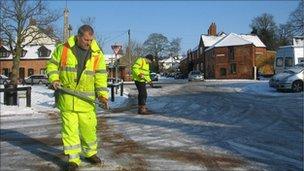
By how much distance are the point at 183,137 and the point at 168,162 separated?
2693 mm

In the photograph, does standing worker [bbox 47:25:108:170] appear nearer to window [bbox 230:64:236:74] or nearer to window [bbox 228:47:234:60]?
window [bbox 230:64:236:74]

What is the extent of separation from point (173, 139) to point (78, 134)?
3.19m

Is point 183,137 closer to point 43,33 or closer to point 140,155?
point 140,155

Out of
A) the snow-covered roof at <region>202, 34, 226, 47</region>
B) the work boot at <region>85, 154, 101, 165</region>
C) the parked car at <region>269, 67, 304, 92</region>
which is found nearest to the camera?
the work boot at <region>85, 154, 101, 165</region>

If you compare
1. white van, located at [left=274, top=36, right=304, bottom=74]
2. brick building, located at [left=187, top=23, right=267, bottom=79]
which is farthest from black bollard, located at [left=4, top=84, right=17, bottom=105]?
brick building, located at [left=187, top=23, right=267, bottom=79]

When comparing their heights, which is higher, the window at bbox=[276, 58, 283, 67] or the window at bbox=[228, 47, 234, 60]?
the window at bbox=[228, 47, 234, 60]

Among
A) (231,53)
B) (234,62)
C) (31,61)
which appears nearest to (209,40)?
(231,53)

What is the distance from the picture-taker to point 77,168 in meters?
6.94

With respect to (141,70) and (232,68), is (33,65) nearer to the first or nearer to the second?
(232,68)

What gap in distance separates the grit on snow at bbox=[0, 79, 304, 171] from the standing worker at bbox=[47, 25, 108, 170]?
38cm

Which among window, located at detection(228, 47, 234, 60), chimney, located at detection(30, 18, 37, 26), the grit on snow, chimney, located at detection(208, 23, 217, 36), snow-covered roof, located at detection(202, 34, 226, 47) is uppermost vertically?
chimney, located at detection(208, 23, 217, 36)

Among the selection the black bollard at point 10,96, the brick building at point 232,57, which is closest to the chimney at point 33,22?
the black bollard at point 10,96

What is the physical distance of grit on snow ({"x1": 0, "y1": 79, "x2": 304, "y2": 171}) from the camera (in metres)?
7.49

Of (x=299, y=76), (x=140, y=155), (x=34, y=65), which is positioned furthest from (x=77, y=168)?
(x=34, y=65)
